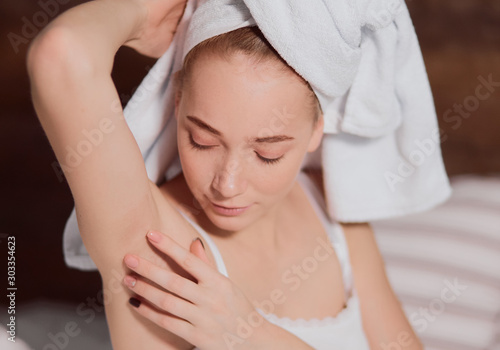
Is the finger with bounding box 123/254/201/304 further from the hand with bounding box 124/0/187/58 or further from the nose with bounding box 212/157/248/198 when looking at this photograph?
the hand with bounding box 124/0/187/58

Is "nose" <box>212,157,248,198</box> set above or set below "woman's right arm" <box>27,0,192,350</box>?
below

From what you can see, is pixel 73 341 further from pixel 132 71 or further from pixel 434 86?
pixel 434 86

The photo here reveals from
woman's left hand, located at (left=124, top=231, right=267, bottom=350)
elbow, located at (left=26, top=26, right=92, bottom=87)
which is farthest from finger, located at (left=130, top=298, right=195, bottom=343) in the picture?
elbow, located at (left=26, top=26, right=92, bottom=87)

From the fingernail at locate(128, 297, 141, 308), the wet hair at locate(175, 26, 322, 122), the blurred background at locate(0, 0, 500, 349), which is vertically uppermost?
the wet hair at locate(175, 26, 322, 122)

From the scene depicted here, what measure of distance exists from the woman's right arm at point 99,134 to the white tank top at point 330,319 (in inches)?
7.7

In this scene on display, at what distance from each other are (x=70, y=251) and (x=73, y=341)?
0.48 meters

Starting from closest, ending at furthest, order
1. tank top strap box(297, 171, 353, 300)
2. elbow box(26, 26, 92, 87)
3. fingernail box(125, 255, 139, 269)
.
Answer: elbow box(26, 26, 92, 87)
fingernail box(125, 255, 139, 269)
tank top strap box(297, 171, 353, 300)

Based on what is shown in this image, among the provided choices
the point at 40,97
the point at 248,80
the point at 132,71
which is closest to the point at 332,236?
the point at 248,80

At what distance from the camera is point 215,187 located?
0.93 m

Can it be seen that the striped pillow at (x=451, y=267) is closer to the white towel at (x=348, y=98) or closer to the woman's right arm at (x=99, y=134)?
the white towel at (x=348, y=98)

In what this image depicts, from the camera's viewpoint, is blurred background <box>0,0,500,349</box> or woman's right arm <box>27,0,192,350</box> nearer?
woman's right arm <box>27,0,192,350</box>

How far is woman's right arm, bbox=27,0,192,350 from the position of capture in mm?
716

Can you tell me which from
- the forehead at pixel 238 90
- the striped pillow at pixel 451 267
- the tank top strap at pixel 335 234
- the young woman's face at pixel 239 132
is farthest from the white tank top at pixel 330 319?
the striped pillow at pixel 451 267

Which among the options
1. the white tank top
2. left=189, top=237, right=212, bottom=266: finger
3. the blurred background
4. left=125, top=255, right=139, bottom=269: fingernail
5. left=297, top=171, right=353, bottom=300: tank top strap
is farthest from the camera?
the blurred background
